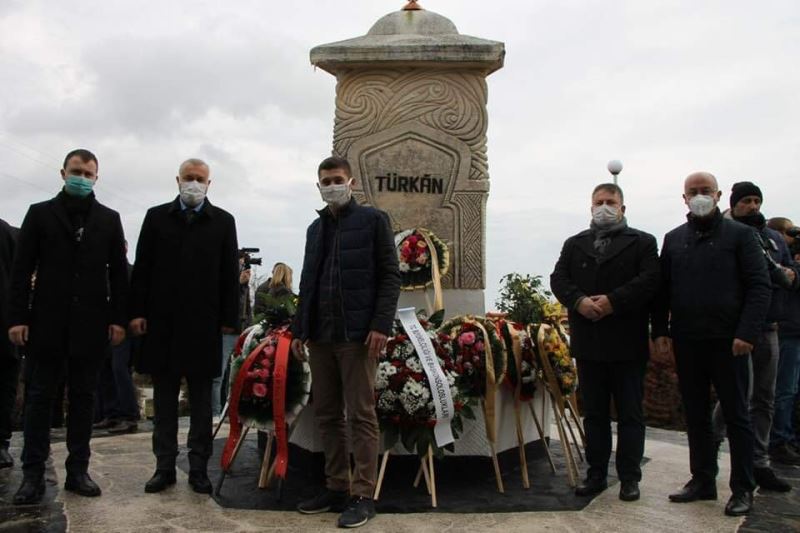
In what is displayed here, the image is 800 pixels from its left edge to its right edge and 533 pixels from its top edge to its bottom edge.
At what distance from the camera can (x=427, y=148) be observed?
6.11m

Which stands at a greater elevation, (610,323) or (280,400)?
(610,323)

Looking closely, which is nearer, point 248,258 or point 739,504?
point 739,504

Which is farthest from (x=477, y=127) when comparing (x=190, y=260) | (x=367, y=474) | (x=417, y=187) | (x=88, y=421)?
(x=88, y=421)

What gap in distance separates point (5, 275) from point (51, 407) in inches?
50.6

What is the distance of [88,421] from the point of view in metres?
4.67

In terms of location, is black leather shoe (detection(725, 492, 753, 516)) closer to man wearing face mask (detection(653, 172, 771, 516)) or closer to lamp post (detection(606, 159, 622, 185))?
man wearing face mask (detection(653, 172, 771, 516))

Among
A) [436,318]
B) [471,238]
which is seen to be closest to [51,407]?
[436,318]

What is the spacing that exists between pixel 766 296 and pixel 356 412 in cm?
238

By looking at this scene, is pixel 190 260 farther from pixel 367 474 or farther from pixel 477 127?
pixel 477 127

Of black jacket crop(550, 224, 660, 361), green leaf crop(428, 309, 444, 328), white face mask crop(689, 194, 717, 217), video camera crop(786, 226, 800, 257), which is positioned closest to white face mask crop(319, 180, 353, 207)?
green leaf crop(428, 309, 444, 328)

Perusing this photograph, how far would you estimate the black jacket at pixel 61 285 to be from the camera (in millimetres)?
4504

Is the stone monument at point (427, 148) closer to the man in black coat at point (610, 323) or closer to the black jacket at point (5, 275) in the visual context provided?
the man in black coat at point (610, 323)

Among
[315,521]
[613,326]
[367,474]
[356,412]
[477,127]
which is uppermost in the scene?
[477,127]

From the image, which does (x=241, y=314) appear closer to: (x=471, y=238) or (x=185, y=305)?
(x=471, y=238)
